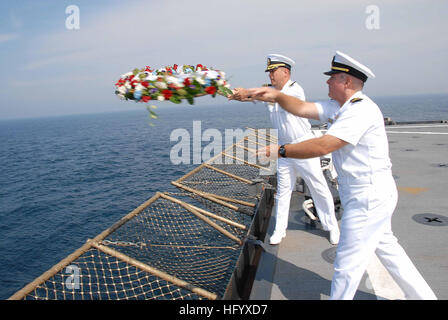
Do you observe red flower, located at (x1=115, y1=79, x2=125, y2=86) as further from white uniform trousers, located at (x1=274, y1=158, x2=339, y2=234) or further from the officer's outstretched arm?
→ white uniform trousers, located at (x1=274, y1=158, x2=339, y2=234)

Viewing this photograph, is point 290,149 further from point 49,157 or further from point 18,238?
point 49,157

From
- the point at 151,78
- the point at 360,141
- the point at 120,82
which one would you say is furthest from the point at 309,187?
the point at 120,82

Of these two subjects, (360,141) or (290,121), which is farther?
(290,121)

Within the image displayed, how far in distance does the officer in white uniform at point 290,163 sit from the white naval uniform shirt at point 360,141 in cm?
158

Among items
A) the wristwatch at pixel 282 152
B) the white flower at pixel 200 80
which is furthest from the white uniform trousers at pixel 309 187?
the white flower at pixel 200 80

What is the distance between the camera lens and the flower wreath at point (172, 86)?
2.72 m

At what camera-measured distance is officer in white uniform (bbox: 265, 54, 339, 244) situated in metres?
4.29

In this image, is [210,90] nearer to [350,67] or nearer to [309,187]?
[350,67]

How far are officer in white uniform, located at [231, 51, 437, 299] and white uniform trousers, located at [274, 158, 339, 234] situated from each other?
1558 mm

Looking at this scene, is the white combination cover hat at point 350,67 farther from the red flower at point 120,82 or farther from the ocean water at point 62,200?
the ocean water at point 62,200

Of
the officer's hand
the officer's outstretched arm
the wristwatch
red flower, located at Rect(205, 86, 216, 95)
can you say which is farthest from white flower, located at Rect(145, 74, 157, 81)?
the wristwatch

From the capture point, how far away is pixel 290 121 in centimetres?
427

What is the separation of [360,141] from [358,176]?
30 cm
